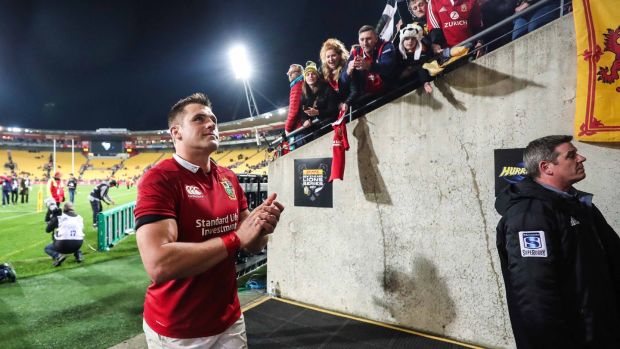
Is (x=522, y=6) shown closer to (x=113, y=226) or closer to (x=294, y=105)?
(x=294, y=105)

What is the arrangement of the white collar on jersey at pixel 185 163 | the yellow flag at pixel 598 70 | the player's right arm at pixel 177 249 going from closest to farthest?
the player's right arm at pixel 177 249, the white collar on jersey at pixel 185 163, the yellow flag at pixel 598 70

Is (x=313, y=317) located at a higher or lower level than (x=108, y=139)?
lower

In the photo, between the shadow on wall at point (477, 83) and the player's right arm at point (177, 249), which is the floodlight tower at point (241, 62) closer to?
the shadow on wall at point (477, 83)

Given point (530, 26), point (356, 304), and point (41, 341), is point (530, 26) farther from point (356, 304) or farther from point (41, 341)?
point (41, 341)

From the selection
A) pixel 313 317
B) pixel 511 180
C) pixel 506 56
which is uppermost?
pixel 506 56

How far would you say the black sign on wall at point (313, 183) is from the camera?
181 inches

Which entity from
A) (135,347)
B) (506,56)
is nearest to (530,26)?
(506,56)

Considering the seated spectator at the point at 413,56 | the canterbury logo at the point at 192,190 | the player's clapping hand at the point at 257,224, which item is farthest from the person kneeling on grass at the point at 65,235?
the seated spectator at the point at 413,56

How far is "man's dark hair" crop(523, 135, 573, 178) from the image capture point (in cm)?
211

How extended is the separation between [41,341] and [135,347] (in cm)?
114

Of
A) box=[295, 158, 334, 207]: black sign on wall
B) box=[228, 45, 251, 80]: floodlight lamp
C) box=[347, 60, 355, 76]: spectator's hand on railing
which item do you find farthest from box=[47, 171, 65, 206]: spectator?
box=[228, 45, 251, 80]: floodlight lamp

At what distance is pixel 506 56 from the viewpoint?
3.36 meters

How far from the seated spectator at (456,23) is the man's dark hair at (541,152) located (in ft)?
7.69

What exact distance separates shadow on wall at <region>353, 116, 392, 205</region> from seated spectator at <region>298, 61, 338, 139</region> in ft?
1.96
